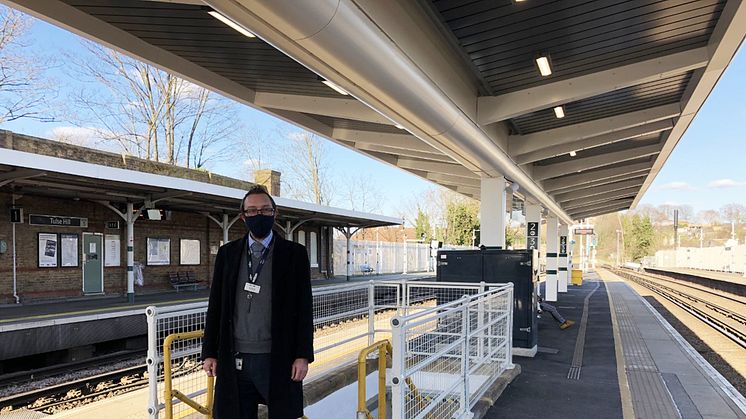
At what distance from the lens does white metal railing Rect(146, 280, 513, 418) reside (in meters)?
4.05

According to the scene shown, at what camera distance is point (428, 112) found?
20.7ft

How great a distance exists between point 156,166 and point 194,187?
623 cm

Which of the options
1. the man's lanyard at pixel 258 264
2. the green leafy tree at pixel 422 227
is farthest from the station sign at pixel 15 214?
the green leafy tree at pixel 422 227

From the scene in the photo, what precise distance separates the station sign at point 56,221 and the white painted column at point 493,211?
11.3 meters

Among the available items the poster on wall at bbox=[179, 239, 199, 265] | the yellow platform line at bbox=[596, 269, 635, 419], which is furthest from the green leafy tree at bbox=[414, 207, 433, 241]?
the yellow platform line at bbox=[596, 269, 635, 419]

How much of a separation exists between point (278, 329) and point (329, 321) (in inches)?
178

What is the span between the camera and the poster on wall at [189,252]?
18422mm

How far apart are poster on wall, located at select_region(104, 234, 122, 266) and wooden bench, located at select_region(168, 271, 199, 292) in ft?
6.93

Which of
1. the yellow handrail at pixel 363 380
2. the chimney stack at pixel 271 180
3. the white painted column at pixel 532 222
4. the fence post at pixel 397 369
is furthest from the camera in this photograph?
the chimney stack at pixel 271 180

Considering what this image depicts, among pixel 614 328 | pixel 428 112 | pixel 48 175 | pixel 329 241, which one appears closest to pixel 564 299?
pixel 614 328

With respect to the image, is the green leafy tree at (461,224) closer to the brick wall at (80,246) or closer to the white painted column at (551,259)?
the white painted column at (551,259)

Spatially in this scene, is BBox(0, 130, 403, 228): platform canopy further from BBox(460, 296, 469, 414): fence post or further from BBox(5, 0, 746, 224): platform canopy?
BBox(460, 296, 469, 414): fence post

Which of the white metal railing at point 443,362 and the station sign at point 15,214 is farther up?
the station sign at point 15,214

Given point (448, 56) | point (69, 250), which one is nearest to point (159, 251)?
point (69, 250)
